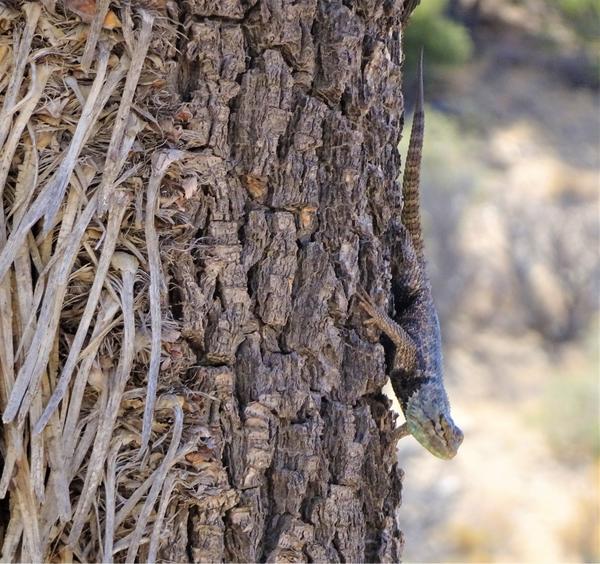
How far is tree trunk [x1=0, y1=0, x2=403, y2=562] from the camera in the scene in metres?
1.62

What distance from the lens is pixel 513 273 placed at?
14453 millimetres

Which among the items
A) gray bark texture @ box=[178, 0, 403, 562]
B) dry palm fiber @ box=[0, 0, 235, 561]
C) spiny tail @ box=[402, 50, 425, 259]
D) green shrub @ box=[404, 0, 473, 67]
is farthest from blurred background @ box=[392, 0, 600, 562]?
dry palm fiber @ box=[0, 0, 235, 561]

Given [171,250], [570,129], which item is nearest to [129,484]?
[171,250]

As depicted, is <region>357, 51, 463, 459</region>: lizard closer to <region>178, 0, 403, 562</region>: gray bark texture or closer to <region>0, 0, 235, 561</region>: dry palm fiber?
<region>178, 0, 403, 562</region>: gray bark texture

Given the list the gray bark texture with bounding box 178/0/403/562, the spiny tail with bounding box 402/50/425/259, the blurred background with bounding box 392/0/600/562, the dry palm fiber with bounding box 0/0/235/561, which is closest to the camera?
the dry palm fiber with bounding box 0/0/235/561

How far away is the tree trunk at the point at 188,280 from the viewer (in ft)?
5.33

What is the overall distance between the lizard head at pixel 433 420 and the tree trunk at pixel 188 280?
1028 millimetres

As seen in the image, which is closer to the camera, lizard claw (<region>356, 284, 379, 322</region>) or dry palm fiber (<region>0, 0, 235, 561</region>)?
dry palm fiber (<region>0, 0, 235, 561</region>)

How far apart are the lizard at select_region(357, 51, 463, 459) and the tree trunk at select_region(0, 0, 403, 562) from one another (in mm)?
211

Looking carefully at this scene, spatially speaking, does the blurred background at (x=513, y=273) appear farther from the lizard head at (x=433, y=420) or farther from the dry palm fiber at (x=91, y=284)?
the dry palm fiber at (x=91, y=284)

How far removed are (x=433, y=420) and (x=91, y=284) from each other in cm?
164

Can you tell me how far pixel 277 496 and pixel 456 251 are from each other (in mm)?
12788

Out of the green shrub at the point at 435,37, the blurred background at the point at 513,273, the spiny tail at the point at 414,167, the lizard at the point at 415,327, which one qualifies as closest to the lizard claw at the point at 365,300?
the lizard at the point at 415,327

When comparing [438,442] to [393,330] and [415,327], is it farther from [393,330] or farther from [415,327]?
[393,330]
